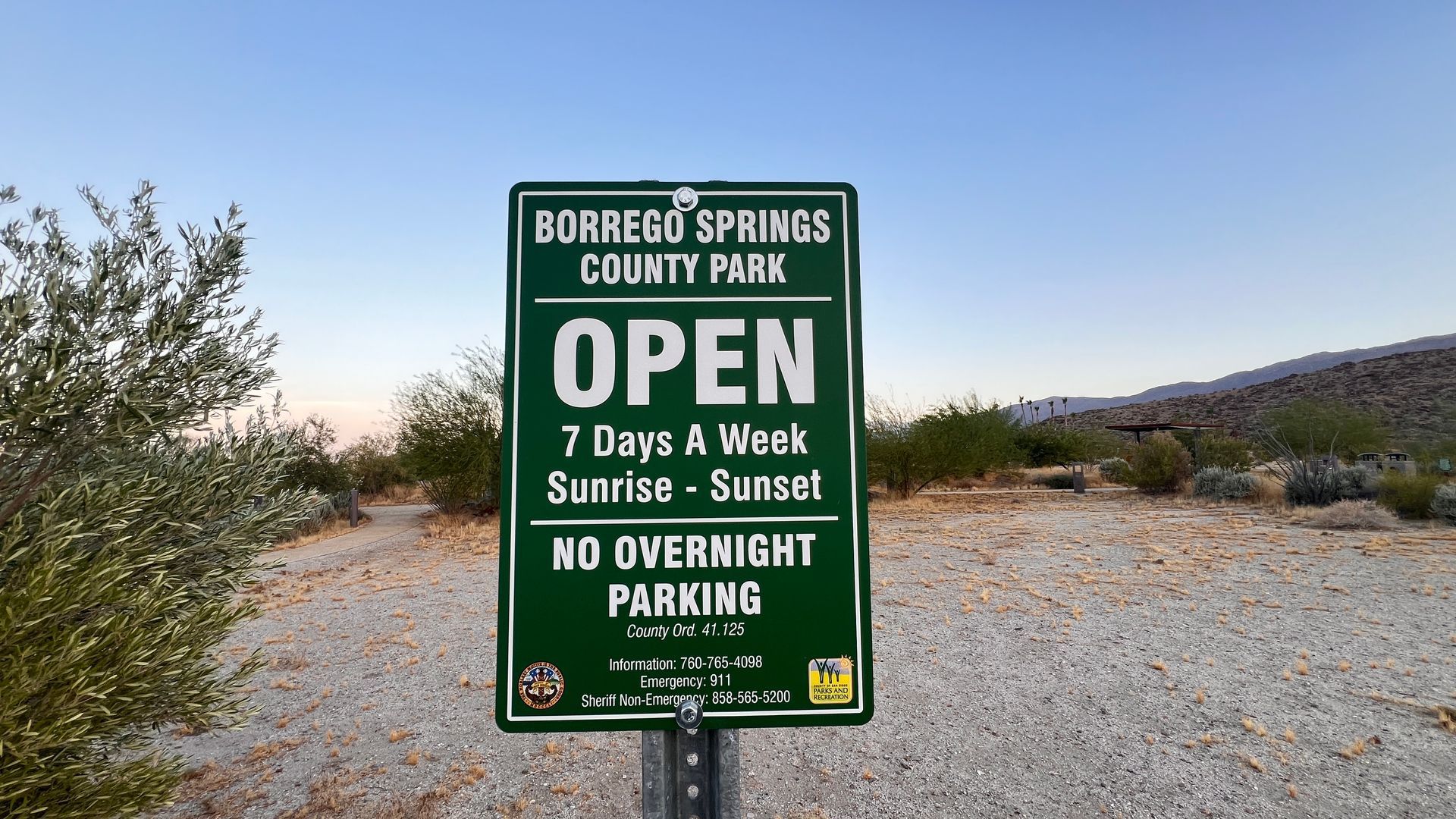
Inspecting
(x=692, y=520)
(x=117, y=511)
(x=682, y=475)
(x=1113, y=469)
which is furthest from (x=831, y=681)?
(x=1113, y=469)

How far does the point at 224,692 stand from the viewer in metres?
3.81

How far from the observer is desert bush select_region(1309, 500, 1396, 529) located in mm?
13516

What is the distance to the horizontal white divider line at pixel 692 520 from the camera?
1679 mm

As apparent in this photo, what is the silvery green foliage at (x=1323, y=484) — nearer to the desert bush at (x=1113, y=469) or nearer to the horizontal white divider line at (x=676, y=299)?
the desert bush at (x=1113, y=469)

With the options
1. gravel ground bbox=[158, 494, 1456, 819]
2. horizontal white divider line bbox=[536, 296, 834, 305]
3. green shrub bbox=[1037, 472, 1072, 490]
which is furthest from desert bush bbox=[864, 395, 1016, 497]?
horizontal white divider line bbox=[536, 296, 834, 305]

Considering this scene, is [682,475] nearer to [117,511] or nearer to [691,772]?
[691,772]

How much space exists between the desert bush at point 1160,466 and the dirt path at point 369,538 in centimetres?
2337

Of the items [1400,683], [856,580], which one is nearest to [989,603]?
[1400,683]

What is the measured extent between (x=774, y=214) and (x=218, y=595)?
4049 millimetres

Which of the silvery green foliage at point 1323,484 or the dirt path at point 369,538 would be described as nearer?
the dirt path at point 369,538

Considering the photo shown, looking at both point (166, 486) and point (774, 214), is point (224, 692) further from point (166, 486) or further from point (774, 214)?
point (774, 214)

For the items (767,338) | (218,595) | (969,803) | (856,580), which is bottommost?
(969,803)

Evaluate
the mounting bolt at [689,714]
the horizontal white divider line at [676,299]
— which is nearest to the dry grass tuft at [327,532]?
the horizontal white divider line at [676,299]

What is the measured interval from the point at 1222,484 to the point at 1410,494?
16.7ft
